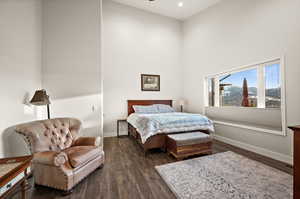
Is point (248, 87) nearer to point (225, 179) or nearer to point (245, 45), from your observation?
point (245, 45)

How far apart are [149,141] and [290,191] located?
89.8 inches

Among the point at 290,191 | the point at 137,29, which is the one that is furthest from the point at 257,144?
the point at 137,29

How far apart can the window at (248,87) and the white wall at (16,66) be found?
4862 millimetres

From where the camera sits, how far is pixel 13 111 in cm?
206

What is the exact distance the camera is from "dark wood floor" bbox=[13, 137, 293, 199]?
5.69ft

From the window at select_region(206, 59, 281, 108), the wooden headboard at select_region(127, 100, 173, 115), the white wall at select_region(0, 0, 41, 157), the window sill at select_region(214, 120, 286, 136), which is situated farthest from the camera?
the wooden headboard at select_region(127, 100, 173, 115)

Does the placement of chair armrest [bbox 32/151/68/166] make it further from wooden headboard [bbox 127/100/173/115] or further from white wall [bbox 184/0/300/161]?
white wall [bbox 184/0/300/161]

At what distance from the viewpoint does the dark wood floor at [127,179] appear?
1.74 m

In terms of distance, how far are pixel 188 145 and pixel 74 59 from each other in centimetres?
344

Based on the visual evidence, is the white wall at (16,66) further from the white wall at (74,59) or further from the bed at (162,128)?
the bed at (162,128)

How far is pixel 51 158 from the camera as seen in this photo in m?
1.69

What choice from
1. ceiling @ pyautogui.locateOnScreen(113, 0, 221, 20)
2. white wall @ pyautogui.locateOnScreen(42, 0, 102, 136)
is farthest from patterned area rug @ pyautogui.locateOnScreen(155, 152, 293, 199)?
ceiling @ pyautogui.locateOnScreen(113, 0, 221, 20)

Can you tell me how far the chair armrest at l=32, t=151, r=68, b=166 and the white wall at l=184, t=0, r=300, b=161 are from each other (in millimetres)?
3889

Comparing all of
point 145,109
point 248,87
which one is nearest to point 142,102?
point 145,109
